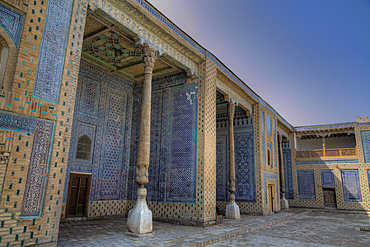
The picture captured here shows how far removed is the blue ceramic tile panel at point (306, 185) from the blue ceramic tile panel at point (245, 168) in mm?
8254

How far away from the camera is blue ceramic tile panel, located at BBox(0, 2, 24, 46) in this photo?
3971mm

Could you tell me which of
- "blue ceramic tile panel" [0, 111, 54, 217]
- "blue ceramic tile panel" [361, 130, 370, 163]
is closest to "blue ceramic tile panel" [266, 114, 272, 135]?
"blue ceramic tile panel" [361, 130, 370, 163]

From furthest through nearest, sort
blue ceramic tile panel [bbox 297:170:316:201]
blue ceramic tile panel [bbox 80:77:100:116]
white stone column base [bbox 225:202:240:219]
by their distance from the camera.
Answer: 1. blue ceramic tile panel [bbox 297:170:316:201]
2. white stone column base [bbox 225:202:240:219]
3. blue ceramic tile panel [bbox 80:77:100:116]

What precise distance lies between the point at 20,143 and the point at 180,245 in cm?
328

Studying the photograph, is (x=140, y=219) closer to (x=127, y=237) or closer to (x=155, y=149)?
(x=127, y=237)

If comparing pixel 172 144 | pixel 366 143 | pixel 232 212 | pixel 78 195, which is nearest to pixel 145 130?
pixel 172 144

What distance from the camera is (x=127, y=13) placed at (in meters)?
6.26

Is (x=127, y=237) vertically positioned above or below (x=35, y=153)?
below

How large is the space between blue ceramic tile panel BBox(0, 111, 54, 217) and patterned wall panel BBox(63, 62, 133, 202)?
3735mm

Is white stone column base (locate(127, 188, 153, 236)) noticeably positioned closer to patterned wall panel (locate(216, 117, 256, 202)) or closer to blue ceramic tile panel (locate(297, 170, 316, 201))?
patterned wall panel (locate(216, 117, 256, 202))

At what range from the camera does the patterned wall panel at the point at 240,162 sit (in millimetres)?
12039

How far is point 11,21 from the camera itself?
4039mm

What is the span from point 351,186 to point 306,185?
8.76 feet

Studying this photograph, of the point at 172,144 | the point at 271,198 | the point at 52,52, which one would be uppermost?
the point at 52,52
